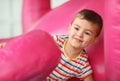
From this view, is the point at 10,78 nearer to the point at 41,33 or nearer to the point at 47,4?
the point at 41,33

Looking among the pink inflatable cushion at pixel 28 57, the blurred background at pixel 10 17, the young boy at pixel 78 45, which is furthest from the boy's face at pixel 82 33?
the blurred background at pixel 10 17

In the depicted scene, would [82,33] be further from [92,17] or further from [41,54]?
[41,54]

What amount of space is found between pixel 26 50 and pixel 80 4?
1.75 ft

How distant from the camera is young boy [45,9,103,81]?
2.69 ft

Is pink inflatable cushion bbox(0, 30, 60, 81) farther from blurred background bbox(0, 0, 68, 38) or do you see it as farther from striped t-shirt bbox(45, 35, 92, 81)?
blurred background bbox(0, 0, 68, 38)

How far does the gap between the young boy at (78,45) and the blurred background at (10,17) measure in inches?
30.4

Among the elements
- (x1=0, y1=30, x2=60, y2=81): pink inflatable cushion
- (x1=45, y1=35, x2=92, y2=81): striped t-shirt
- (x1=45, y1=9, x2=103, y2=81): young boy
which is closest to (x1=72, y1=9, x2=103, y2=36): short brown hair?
(x1=45, y1=9, x2=103, y2=81): young boy

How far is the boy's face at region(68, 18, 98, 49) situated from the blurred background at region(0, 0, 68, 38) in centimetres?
87

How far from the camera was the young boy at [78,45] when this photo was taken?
82 cm

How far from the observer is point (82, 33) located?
81 cm

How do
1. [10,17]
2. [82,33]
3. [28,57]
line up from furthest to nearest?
[10,17] < [82,33] < [28,57]

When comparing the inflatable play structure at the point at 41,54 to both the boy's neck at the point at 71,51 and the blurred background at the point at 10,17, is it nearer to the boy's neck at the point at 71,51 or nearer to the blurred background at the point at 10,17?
the boy's neck at the point at 71,51

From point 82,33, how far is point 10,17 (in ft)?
3.09

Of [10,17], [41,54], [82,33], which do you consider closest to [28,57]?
[41,54]
